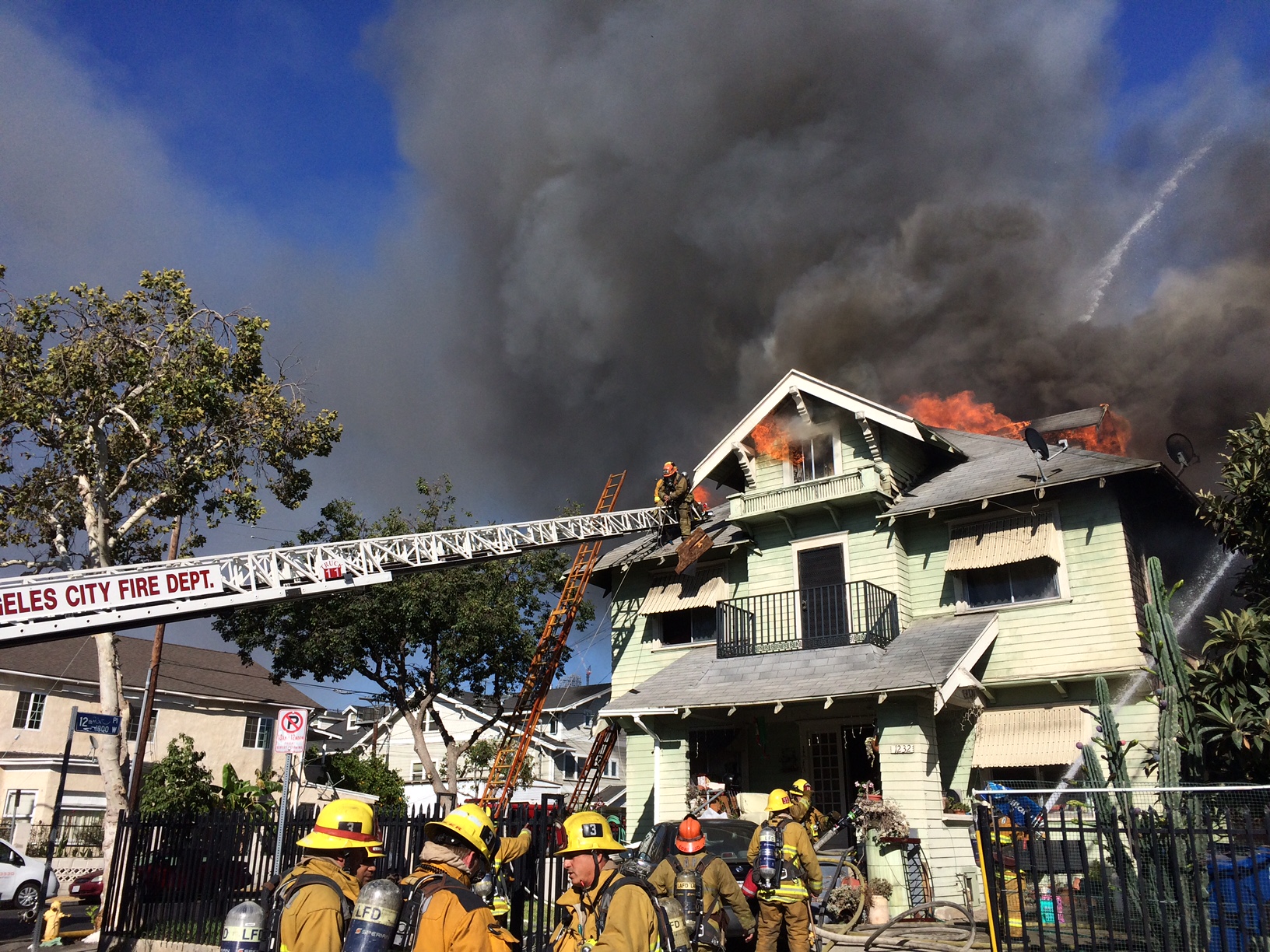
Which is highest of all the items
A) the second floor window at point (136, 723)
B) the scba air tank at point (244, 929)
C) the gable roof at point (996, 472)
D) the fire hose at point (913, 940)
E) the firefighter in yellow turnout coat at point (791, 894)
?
the gable roof at point (996, 472)

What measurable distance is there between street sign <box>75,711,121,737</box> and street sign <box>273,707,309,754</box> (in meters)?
2.27

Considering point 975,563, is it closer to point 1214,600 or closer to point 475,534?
point 1214,600

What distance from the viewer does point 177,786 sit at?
1120 inches

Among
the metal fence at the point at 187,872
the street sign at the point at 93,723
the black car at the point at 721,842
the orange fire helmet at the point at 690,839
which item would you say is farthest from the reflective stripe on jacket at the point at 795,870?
the street sign at the point at 93,723

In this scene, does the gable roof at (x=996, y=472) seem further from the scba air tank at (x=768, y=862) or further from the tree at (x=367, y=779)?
the tree at (x=367, y=779)

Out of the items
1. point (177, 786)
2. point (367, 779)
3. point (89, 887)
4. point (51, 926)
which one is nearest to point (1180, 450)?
point (51, 926)

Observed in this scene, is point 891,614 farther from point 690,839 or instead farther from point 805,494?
point 690,839

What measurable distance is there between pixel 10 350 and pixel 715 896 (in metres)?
16.1

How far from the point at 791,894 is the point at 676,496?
1359 centimetres

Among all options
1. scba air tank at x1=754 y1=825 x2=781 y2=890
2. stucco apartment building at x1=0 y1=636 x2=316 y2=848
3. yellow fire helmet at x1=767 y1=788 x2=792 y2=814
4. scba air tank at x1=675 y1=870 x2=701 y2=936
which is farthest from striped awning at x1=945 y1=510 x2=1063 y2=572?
stucco apartment building at x1=0 y1=636 x2=316 y2=848

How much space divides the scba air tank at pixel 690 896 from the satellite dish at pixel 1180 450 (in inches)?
521

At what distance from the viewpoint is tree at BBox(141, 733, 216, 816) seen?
91.6 ft

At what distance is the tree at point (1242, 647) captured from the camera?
11094mm

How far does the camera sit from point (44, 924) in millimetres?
13992
